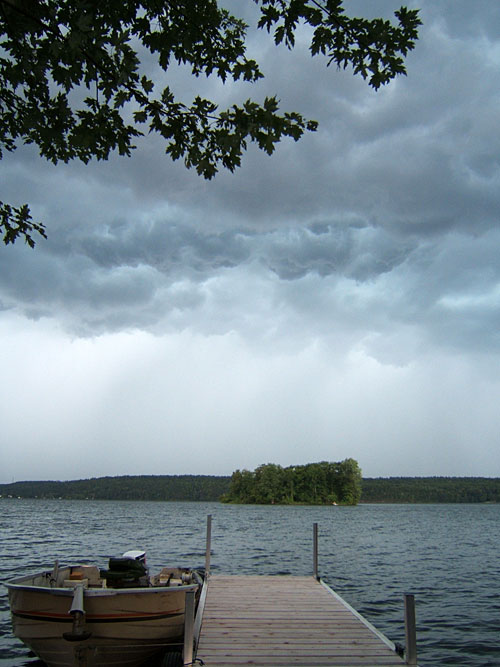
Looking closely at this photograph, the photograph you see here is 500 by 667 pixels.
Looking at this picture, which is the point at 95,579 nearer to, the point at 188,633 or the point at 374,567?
the point at 188,633

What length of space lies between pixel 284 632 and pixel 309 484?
119975mm

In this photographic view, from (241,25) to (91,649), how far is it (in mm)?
9843

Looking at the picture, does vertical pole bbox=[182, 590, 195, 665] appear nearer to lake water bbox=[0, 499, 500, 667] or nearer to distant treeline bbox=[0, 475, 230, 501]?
lake water bbox=[0, 499, 500, 667]

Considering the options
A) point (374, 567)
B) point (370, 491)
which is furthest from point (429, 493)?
point (374, 567)

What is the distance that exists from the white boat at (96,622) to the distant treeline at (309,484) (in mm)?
118104

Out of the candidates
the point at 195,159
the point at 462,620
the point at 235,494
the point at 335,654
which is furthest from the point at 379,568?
the point at 235,494

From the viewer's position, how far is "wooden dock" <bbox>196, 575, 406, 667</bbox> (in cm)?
775

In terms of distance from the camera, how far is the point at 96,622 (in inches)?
347

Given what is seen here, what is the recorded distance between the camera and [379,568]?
2580cm

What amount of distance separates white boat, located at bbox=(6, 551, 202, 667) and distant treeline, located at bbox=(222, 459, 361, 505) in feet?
387

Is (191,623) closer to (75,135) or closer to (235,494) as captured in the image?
(75,135)

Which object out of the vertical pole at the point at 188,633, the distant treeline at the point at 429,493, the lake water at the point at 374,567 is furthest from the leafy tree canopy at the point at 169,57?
the distant treeline at the point at 429,493

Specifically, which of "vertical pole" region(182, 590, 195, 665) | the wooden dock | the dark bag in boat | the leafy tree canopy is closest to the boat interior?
the dark bag in boat

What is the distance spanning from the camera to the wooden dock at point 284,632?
775cm
